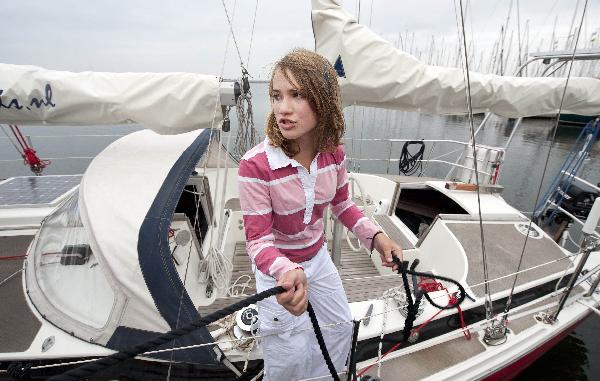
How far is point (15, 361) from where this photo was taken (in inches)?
66.6

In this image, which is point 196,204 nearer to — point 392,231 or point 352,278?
point 352,278

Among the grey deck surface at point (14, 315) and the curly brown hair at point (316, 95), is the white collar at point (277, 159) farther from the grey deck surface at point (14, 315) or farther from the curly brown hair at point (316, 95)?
the grey deck surface at point (14, 315)

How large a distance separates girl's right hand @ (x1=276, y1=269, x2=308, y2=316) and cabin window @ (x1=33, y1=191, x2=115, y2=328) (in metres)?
1.38

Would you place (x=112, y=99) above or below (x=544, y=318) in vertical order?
above

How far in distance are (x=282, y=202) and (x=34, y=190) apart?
4458mm

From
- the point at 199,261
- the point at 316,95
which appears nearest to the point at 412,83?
the point at 316,95

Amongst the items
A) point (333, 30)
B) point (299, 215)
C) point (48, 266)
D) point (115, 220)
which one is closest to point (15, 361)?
point (48, 266)

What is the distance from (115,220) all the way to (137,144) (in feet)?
3.48

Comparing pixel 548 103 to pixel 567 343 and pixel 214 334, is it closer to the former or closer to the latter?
pixel 214 334

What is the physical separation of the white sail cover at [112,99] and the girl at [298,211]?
4.15 ft

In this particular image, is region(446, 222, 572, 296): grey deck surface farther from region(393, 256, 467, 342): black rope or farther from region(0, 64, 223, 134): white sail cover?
region(0, 64, 223, 134): white sail cover

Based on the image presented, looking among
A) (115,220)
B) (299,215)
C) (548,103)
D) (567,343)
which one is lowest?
(567,343)

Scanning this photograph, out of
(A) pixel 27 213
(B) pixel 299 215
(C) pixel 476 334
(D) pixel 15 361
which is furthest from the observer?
(A) pixel 27 213

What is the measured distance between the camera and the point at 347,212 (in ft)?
5.42
